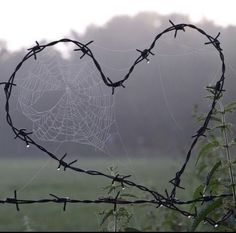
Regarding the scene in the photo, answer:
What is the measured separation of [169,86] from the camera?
412 centimetres

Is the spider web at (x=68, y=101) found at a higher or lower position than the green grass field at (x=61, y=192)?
higher

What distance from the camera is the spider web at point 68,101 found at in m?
3.33

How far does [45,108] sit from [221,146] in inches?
65.2

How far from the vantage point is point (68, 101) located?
3.44m

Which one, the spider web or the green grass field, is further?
the green grass field

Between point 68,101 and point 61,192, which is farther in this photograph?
point 61,192

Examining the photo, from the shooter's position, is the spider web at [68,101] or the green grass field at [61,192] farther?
the green grass field at [61,192]

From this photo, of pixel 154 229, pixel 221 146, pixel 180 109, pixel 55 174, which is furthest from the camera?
pixel 55 174

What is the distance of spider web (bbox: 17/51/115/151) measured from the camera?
3334 mm

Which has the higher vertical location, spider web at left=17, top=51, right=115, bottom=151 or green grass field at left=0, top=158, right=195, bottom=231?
spider web at left=17, top=51, right=115, bottom=151

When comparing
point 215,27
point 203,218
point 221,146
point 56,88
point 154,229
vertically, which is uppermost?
point 215,27

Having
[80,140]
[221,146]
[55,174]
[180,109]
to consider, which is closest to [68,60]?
[80,140]

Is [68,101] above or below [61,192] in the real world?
above

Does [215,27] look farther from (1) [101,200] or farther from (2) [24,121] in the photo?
(1) [101,200]
